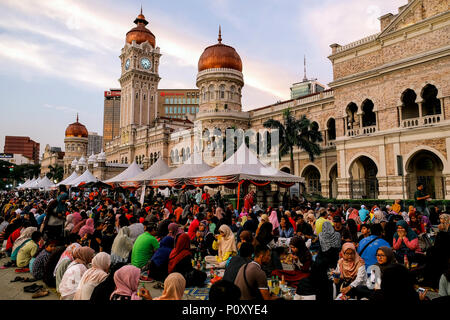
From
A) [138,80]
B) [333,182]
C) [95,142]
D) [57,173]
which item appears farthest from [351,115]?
[95,142]

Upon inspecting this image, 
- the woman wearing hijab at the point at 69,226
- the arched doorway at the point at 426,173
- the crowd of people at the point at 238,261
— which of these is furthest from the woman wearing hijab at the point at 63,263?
the arched doorway at the point at 426,173

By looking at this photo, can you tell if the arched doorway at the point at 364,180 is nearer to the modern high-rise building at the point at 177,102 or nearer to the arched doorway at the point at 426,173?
the arched doorway at the point at 426,173

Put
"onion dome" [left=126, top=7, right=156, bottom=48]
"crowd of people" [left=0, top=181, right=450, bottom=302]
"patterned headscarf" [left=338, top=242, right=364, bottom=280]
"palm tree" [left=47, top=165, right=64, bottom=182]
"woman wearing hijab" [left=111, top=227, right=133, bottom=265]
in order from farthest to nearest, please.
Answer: "palm tree" [left=47, top=165, right=64, bottom=182] < "onion dome" [left=126, top=7, right=156, bottom=48] < "woman wearing hijab" [left=111, top=227, right=133, bottom=265] < "patterned headscarf" [left=338, top=242, right=364, bottom=280] < "crowd of people" [left=0, top=181, right=450, bottom=302]

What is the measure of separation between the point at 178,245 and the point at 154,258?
2.12ft

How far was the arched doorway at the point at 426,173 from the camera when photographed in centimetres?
1856

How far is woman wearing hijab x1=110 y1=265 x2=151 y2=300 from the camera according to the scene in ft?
12.8

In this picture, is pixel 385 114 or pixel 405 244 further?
pixel 385 114

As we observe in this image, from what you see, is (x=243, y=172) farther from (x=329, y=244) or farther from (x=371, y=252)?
(x=371, y=252)

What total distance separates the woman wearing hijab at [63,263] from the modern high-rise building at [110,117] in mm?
124725

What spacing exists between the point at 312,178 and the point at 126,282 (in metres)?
26.3

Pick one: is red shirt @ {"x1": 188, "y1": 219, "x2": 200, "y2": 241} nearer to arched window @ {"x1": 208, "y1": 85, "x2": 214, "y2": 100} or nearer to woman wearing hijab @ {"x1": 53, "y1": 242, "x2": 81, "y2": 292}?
woman wearing hijab @ {"x1": 53, "y1": 242, "x2": 81, "y2": 292}

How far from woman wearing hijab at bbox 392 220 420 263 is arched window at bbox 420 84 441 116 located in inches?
596

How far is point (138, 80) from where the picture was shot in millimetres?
51781

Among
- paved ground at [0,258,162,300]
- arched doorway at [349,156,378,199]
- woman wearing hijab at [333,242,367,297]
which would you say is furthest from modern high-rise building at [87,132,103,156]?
woman wearing hijab at [333,242,367,297]
